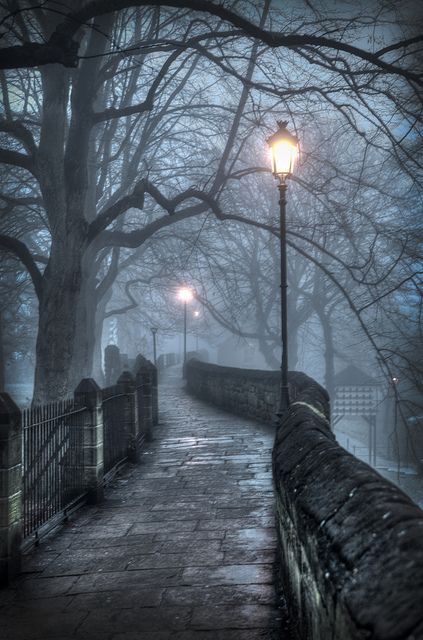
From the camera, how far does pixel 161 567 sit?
5656 millimetres

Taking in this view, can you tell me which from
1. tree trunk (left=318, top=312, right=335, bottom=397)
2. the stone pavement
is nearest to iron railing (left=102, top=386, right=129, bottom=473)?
the stone pavement

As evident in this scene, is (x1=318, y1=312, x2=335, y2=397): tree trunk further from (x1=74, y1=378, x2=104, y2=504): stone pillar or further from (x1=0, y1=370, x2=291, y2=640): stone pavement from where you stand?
(x1=74, y1=378, x2=104, y2=504): stone pillar

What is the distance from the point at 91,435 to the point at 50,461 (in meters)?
1.26

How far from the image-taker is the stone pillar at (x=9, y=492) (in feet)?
18.1

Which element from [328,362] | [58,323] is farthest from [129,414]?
[328,362]

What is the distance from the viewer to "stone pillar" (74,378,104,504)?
832 centimetres

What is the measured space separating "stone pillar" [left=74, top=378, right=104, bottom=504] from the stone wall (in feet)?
13.8

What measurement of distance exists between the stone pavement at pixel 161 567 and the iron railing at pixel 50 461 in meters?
0.33

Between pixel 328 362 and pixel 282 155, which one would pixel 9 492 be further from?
pixel 328 362

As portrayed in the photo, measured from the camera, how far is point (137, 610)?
15.4 ft

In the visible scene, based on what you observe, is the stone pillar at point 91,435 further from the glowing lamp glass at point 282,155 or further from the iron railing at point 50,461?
the glowing lamp glass at point 282,155

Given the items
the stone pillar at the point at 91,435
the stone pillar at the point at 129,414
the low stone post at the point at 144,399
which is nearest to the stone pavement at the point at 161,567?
the stone pillar at the point at 91,435

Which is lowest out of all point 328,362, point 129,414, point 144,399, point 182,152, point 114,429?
point 114,429

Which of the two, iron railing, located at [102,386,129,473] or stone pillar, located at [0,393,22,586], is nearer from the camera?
stone pillar, located at [0,393,22,586]
